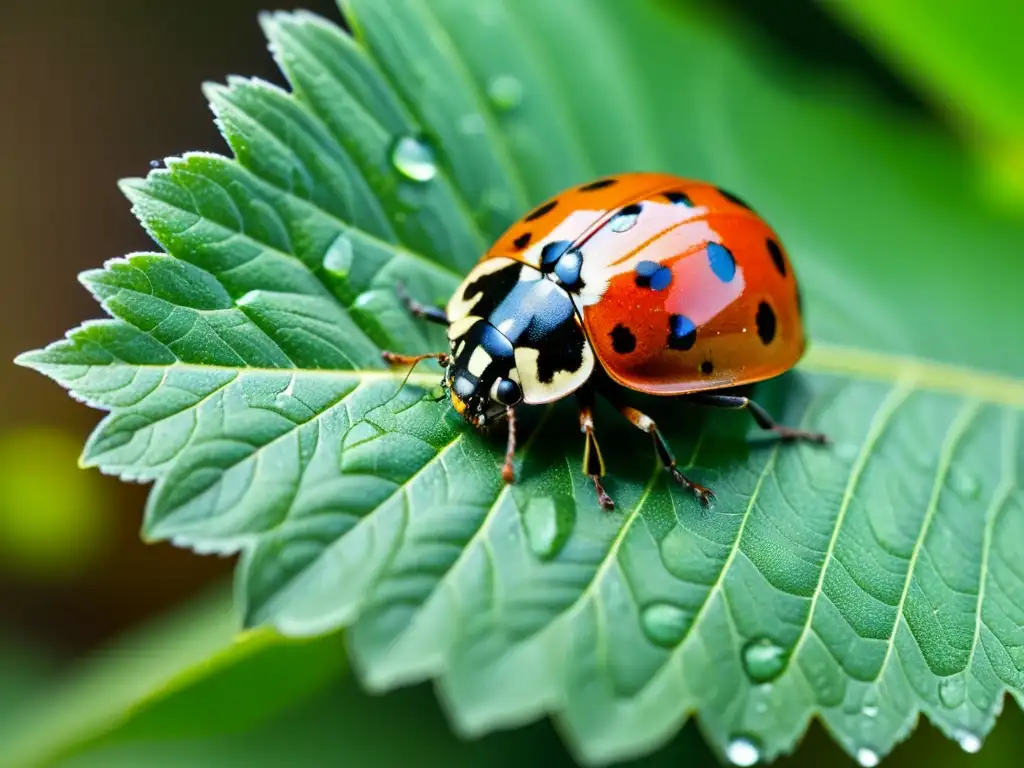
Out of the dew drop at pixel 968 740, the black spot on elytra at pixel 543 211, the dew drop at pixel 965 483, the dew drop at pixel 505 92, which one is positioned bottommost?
the dew drop at pixel 965 483

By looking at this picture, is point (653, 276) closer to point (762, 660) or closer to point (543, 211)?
point (543, 211)

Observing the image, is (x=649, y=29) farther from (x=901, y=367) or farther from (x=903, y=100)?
(x=901, y=367)

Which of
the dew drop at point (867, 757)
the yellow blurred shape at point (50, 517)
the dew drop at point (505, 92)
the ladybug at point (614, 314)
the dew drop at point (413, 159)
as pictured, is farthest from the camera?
the yellow blurred shape at point (50, 517)

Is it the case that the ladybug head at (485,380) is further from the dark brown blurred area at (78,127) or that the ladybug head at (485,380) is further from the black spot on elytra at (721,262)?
the dark brown blurred area at (78,127)

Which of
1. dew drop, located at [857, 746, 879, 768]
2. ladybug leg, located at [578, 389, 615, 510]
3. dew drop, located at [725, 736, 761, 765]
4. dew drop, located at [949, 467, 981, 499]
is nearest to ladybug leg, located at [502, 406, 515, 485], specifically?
ladybug leg, located at [578, 389, 615, 510]

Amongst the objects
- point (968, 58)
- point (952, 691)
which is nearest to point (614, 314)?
point (952, 691)

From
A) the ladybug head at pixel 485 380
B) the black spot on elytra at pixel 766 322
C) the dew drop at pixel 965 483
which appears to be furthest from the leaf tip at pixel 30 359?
the dew drop at pixel 965 483
